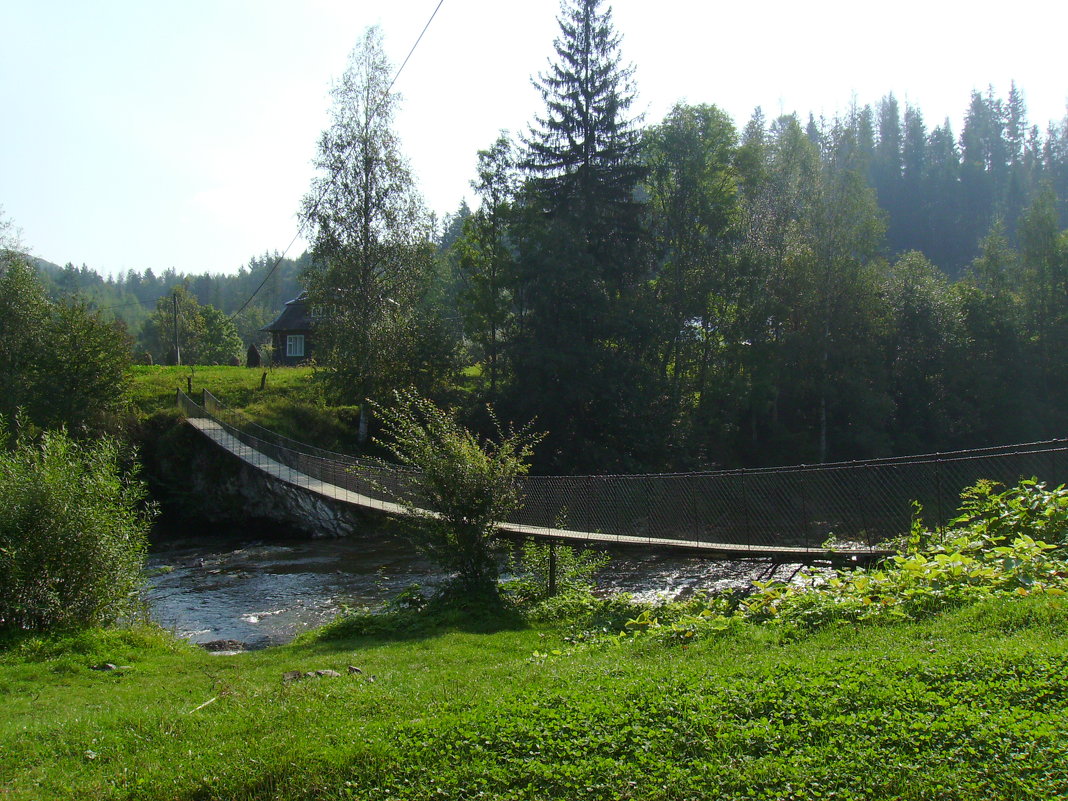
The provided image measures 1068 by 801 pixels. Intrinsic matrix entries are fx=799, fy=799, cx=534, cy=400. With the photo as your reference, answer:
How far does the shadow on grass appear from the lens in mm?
10336

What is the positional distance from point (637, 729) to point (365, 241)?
27.5 metres

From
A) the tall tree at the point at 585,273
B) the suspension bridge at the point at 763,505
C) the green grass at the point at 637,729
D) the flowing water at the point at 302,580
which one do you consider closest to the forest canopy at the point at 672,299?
the tall tree at the point at 585,273

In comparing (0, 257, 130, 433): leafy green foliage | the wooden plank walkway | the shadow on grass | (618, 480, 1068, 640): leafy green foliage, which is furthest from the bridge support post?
(0, 257, 130, 433): leafy green foliage

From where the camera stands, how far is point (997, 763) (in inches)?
164

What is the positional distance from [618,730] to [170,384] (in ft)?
110

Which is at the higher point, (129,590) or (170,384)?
(170,384)

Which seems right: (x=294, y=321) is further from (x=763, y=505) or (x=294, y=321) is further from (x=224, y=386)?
(x=763, y=505)

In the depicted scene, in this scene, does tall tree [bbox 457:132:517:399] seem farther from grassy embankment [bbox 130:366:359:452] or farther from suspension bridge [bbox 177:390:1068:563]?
suspension bridge [bbox 177:390:1068:563]

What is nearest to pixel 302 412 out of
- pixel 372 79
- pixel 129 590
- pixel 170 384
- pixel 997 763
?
pixel 170 384

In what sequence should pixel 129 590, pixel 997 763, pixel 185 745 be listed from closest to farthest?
pixel 997 763, pixel 185 745, pixel 129 590

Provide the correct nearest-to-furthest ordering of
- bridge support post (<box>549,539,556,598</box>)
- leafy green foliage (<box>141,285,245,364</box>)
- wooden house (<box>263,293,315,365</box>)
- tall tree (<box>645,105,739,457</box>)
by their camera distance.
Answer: bridge support post (<box>549,539,556,598</box>), tall tree (<box>645,105,739,457</box>), wooden house (<box>263,293,315,365</box>), leafy green foliage (<box>141,285,245,364</box>)

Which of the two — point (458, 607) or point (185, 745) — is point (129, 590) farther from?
point (185, 745)

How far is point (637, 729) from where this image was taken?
16.1 ft

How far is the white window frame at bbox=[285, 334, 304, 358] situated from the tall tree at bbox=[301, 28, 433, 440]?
19.8 metres
